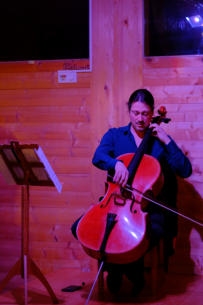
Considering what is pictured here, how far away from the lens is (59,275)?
10.3 feet

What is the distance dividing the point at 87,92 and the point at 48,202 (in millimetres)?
968

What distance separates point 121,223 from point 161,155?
28.4 inches

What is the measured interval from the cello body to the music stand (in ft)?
0.95

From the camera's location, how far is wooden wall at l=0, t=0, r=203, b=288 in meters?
3.15

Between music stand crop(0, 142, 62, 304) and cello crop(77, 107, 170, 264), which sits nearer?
cello crop(77, 107, 170, 264)

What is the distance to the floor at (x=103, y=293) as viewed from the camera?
2.53m

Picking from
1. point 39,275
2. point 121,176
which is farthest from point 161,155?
point 39,275

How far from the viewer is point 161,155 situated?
2.73m

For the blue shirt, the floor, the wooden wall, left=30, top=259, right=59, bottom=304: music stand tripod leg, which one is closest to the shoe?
the floor

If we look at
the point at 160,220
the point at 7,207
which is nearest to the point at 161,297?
the point at 160,220

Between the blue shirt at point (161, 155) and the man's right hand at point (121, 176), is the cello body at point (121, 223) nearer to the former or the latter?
the man's right hand at point (121, 176)

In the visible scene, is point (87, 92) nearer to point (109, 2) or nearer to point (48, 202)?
point (109, 2)

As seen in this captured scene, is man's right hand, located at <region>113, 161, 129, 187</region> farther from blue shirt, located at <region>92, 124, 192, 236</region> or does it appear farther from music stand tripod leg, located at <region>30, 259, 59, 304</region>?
music stand tripod leg, located at <region>30, 259, 59, 304</region>

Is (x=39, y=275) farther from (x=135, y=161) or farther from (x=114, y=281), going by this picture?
(x=135, y=161)
